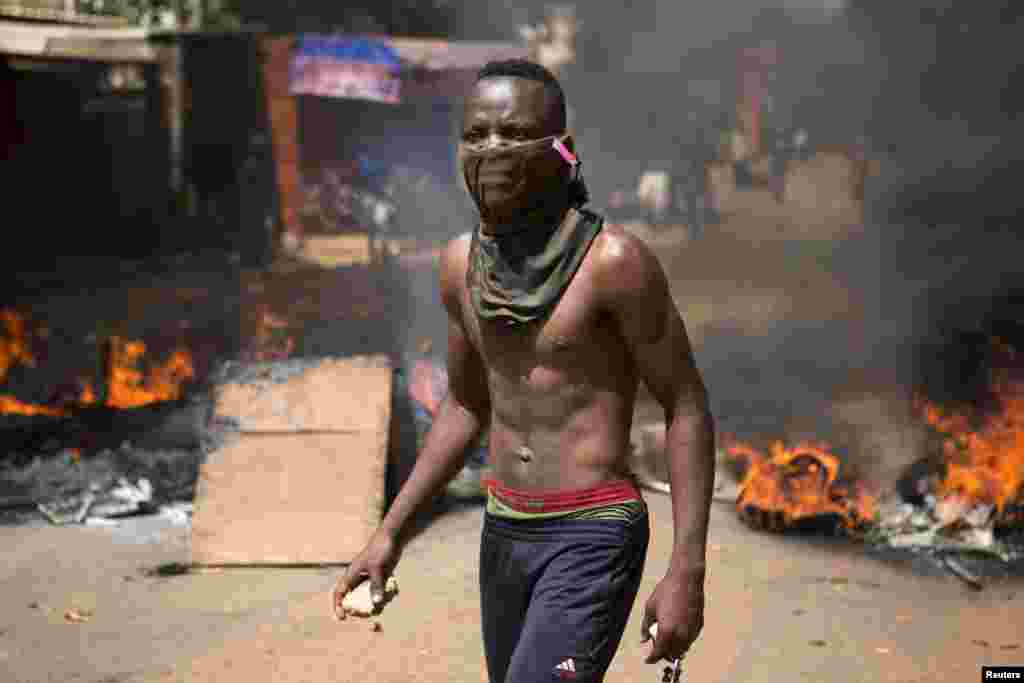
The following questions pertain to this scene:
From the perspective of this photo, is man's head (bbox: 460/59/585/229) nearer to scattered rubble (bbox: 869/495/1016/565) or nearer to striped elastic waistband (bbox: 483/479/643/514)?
striped elastic waistband (bbox: 483/479/643/514)

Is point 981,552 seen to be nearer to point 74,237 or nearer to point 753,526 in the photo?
point 753,526

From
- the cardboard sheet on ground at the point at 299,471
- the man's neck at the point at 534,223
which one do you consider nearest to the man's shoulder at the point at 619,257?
the man's neck at the point at 534,223

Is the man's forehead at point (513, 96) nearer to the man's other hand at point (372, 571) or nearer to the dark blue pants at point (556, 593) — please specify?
the dark blue pants at point (556, 593)

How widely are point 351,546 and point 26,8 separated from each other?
51.3 ft

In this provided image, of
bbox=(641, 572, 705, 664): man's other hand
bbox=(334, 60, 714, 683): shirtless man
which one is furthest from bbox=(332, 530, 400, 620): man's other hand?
bbox=(641, 572, 705, 664): man's other hand

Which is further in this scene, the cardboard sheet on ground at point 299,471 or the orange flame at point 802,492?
the orange flame at point 802,492

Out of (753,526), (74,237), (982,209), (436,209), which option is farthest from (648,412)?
(74,237)

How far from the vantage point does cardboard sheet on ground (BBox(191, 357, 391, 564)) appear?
20.4 ft

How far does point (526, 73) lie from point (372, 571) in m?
1.20

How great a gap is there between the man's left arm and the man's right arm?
0.46m

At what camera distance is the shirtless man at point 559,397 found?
2.65 metres

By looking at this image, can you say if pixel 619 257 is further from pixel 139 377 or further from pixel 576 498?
pixel 139 377

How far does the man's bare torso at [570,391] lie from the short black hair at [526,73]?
0.33m

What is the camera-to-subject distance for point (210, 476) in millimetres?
6559
